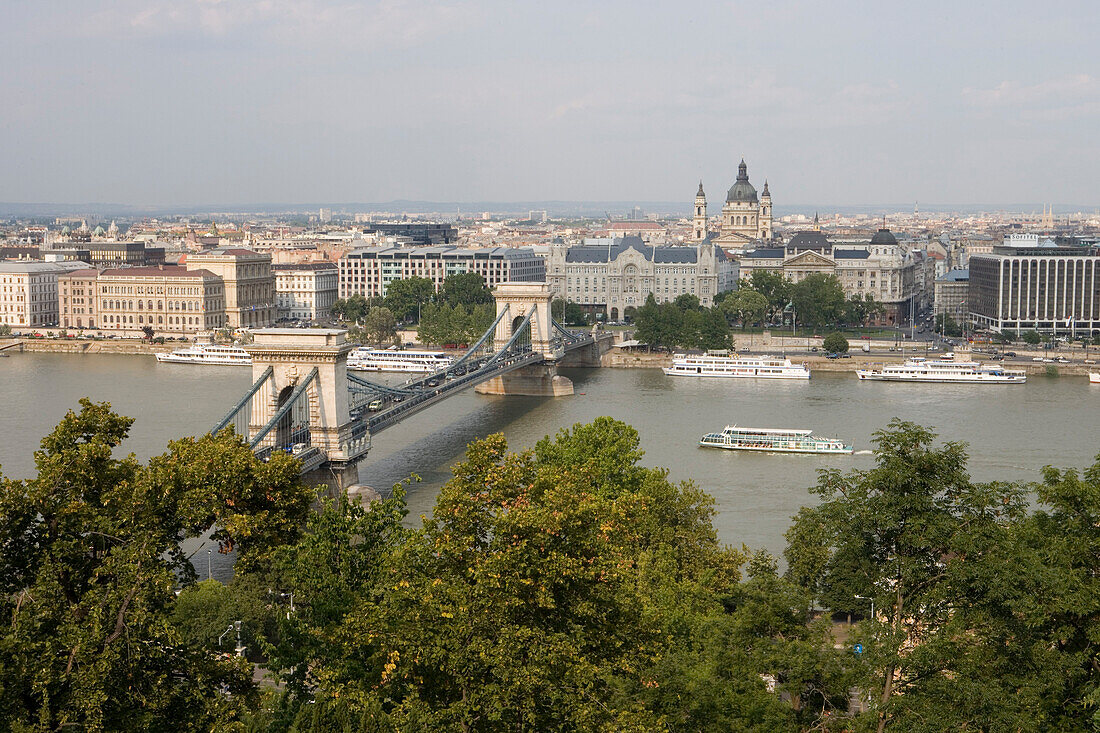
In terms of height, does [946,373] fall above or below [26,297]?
below

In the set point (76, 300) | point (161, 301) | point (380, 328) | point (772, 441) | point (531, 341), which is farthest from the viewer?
point (76, 300)

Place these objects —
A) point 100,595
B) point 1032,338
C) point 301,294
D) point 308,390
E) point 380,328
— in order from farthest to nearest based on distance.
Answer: point 301,294, point 380,328, point 1032,338, point 308,390, point 100,595

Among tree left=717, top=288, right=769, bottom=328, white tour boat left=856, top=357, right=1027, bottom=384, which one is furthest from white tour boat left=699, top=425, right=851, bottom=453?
tree left=717, top=288, right=769, bottom=328

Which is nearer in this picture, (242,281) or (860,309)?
(242,281)

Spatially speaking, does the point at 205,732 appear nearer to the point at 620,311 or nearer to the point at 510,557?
the point at 510,557

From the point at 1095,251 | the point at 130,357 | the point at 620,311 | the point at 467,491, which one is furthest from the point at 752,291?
the point at 467,491

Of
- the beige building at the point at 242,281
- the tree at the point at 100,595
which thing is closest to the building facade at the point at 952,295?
the beige building at the point at 242,281

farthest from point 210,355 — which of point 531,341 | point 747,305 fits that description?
point 747,305

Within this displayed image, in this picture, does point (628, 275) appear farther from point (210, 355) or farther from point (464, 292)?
point (210, 355)
